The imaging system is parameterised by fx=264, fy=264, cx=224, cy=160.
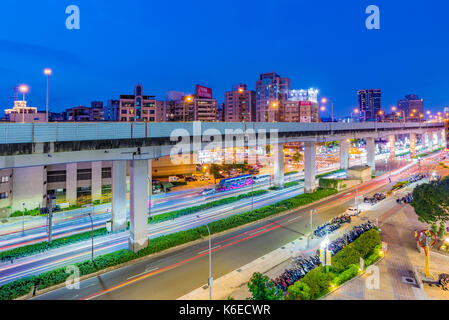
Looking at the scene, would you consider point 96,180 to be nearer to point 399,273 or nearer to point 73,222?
point 73,222

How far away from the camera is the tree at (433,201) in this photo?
2255cm

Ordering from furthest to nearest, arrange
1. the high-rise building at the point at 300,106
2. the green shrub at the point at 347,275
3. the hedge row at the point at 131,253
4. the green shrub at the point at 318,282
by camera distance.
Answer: the high-rise building at the point at 300,106, the green shrub at the point at 347,275, the hedge row at the point at 131,253, the green shrub at the point at 318,282

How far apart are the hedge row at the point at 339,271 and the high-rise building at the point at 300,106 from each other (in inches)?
4821

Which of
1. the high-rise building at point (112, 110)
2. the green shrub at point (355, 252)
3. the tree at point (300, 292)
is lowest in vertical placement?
the tree at point (300, 292)

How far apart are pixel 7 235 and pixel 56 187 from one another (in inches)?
520

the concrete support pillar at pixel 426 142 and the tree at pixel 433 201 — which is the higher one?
the concrete support pillar at pixel 426 142

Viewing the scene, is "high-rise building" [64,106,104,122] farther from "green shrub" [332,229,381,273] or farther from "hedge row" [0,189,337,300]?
"green shrub" [332,229,381,273]

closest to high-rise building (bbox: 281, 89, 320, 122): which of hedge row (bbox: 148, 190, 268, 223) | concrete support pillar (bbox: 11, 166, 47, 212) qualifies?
hedge row (bbox: 148, 190, 268, 223)

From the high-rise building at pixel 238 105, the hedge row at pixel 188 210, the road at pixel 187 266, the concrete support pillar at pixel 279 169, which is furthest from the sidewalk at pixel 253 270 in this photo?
the high-rise building at pixel 238 105

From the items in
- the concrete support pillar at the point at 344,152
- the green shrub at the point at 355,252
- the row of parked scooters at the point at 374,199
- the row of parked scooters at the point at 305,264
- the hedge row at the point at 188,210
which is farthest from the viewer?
the concrete support pillar at the point at 344,152

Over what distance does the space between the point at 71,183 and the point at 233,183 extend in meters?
30.1

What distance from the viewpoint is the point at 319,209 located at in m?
38.9

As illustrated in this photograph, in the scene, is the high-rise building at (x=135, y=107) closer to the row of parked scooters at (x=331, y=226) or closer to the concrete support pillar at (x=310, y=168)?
the concrete support pillar at (x=310, y=168)
